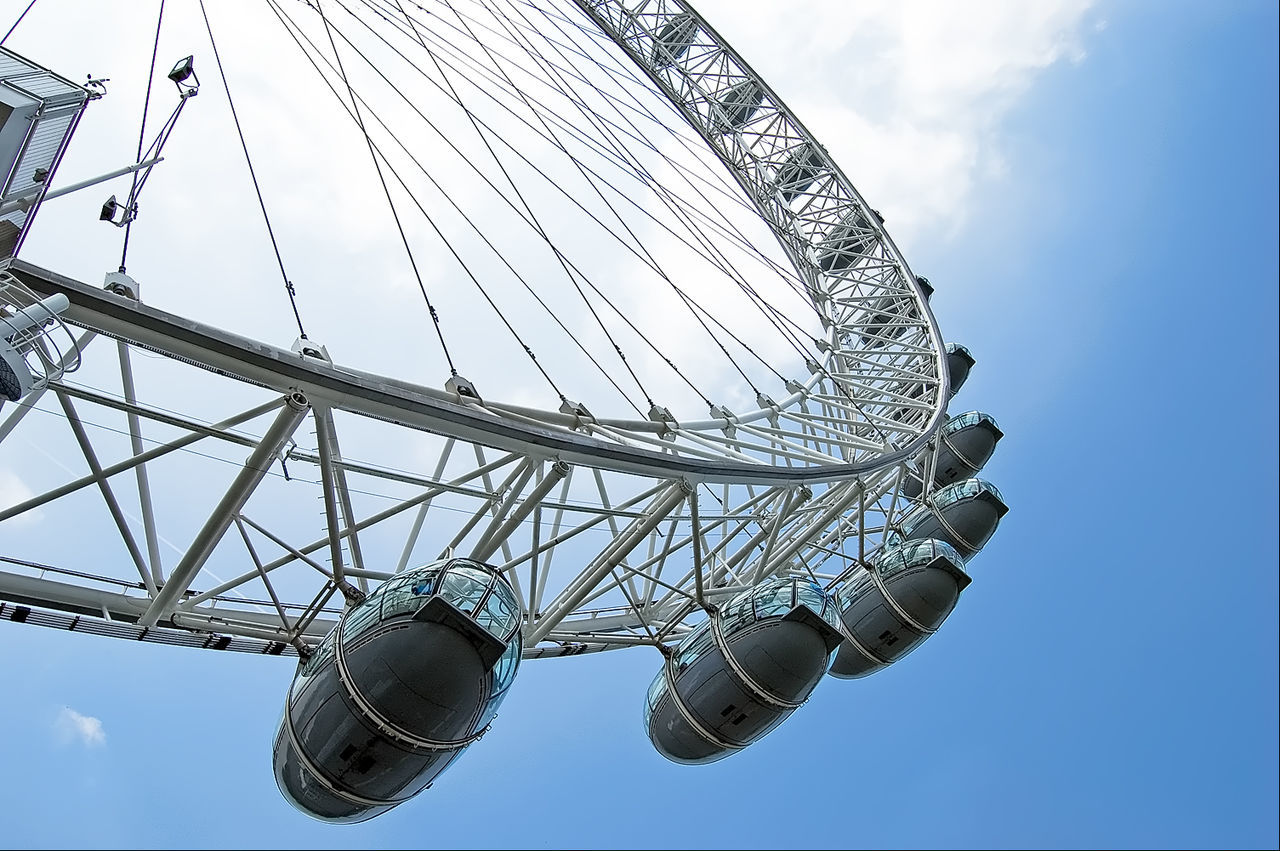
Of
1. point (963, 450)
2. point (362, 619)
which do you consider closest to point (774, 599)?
point (362, 619)

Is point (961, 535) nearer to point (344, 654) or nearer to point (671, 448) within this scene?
point (671, 448)

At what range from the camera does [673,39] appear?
99.7 ft

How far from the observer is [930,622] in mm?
17844

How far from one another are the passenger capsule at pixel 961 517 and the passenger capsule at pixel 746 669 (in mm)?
9994

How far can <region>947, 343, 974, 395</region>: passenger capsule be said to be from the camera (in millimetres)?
29047

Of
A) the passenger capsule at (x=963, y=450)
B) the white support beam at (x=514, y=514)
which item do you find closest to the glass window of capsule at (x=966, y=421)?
the passenger capsule at (x=963, y=450)

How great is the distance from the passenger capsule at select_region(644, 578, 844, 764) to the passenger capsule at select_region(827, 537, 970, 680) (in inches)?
190

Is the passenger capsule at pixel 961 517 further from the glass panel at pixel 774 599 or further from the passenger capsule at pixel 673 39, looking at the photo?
the passenger capsule at pixel 673 39

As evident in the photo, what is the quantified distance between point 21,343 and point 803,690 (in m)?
9.56

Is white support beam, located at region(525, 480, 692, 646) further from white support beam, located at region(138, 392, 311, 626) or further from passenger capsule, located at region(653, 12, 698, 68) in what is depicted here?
passenger capsule, located at region(653, 12, 698, 68)

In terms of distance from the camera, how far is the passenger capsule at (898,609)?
1762 centimetres

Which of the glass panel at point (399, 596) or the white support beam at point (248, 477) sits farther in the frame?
the glass panel at point (399, 596)

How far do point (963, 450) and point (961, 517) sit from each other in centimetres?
436

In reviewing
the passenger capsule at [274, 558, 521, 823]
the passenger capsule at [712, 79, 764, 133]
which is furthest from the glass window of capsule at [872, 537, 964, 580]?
the passenger capsule at [712, 79, 764, 133]
